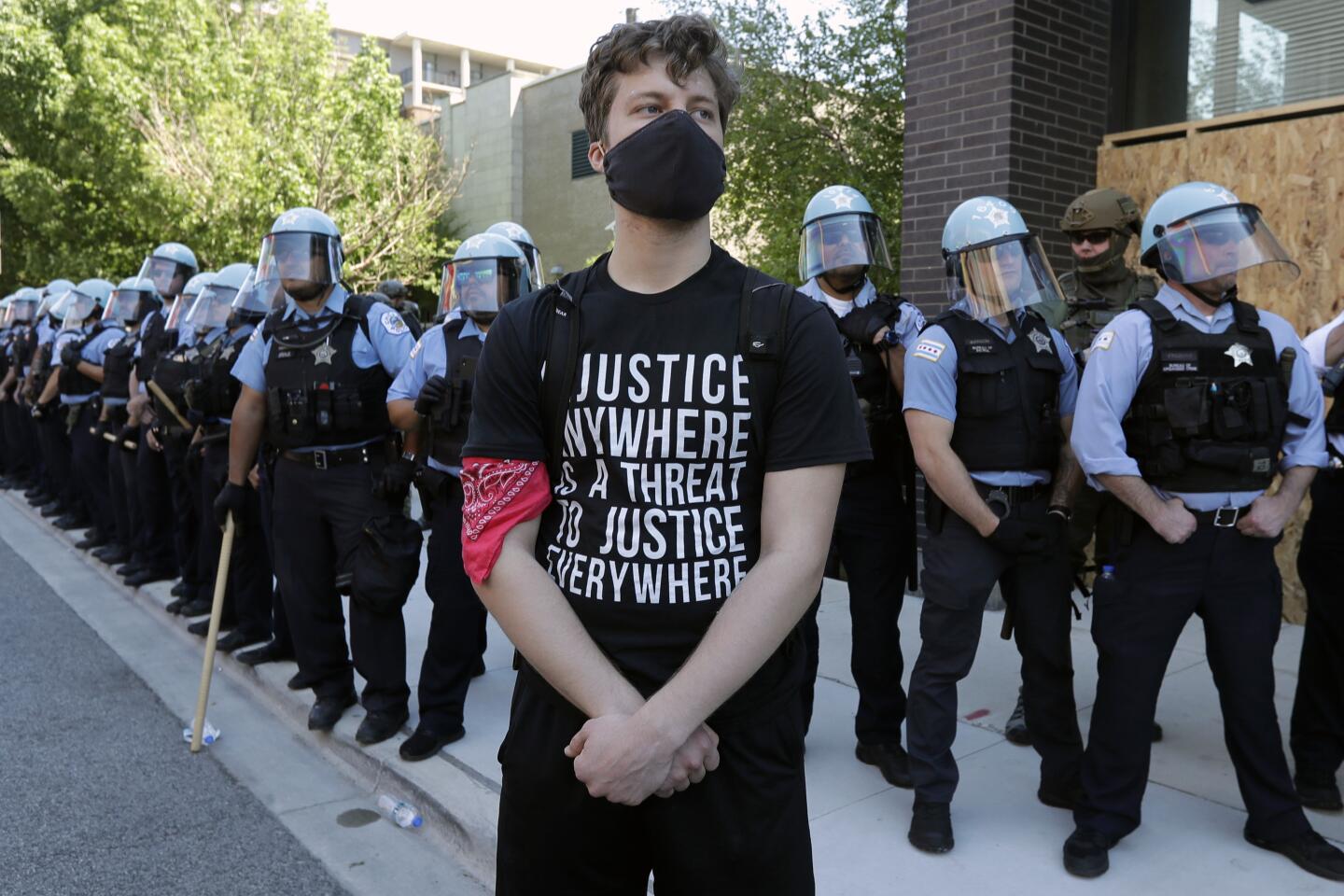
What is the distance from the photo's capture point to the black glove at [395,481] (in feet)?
15.0

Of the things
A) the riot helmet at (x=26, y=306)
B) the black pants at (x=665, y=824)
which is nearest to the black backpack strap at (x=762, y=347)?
the black pants at (x=665, y=824)

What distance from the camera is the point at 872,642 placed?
4039 mm

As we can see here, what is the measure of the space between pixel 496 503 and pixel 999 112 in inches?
211

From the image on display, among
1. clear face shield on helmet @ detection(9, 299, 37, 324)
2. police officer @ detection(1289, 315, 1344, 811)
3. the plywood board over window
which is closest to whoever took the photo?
police officer @ detection(1289, 315, 1344, 811)

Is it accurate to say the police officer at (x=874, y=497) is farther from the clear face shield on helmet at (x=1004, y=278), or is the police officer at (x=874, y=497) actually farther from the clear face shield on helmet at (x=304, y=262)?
the clear face shield on helmet at (x=304, y=262)

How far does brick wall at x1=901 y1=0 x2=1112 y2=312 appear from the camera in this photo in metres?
6.09

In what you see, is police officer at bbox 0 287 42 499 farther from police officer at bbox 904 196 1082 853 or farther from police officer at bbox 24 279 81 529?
police officer at bbox 904 196 1082 853

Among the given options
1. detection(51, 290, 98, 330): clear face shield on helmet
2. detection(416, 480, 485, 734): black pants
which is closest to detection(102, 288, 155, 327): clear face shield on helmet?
detection(51, 290, 98, 330): clear face shield on helmet

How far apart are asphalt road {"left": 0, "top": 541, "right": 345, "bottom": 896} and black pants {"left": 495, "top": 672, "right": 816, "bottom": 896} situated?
2113 mm

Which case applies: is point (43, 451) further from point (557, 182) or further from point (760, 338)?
point (557, 182)

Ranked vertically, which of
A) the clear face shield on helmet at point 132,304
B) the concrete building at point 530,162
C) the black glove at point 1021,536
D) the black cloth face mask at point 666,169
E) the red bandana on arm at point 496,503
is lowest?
the black glove at point 1021,536

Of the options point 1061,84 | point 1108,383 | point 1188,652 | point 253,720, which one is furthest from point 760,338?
point 1061,84

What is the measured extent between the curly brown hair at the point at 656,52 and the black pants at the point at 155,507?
272 inches

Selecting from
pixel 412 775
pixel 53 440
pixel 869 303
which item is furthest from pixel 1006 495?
pixel 53 440
